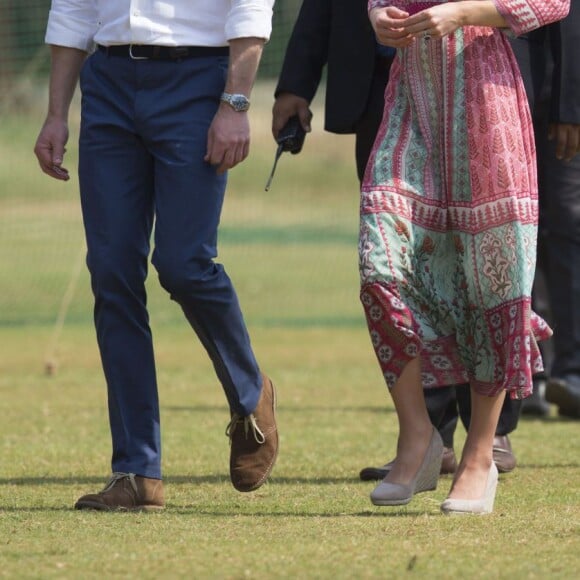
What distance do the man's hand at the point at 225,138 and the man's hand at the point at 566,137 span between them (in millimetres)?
1134

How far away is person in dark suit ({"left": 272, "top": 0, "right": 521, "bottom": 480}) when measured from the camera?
18.0 ft

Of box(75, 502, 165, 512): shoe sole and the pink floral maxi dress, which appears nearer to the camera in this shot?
the pink floral maxi dress

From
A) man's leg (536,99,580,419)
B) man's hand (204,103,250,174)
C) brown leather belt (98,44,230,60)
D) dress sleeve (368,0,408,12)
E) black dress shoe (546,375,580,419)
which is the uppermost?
dress sleeve (368,0,408,12)

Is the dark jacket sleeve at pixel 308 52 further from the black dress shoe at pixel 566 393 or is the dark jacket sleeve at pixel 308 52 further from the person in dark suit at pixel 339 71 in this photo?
the black dress shoe at pixel 566 393

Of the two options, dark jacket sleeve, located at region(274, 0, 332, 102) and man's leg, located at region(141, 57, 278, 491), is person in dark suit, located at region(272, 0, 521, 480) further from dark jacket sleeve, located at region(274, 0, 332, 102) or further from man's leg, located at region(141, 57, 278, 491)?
man's leg, located at region(141, 57, 278, 491)

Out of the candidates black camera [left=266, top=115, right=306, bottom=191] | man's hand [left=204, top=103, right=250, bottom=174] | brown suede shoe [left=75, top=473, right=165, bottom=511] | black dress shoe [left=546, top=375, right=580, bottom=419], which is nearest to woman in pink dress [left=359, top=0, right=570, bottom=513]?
man's hand [left=204, top=103, right=250, bottom=174]

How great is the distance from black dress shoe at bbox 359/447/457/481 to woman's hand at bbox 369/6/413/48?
1.64 metres

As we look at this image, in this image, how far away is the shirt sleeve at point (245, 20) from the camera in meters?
4.71

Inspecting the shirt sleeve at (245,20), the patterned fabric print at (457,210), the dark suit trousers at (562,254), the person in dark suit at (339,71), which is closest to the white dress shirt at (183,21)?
the shirt sleeve at (245,20)

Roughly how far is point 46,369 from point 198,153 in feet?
17.7

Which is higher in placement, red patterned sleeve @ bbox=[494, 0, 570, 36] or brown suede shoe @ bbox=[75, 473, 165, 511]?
red patterned sleeve @ bbox=[494, 0, 570, 36]

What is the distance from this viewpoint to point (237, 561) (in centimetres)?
388

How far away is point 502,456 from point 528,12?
72.2 inches

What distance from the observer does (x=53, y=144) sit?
200 inches
